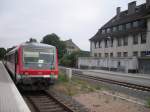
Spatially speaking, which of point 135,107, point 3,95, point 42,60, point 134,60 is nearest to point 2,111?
point 3,95

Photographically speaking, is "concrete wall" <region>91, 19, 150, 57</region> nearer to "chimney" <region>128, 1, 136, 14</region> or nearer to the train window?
"chimney" <region>128, 1, 136, 14</region>

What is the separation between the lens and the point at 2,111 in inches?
322

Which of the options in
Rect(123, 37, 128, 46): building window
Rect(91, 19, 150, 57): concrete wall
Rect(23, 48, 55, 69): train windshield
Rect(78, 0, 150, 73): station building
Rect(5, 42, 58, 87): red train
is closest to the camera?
Rect(5, 42, 58, 87): red train

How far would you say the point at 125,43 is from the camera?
4691 centimetres

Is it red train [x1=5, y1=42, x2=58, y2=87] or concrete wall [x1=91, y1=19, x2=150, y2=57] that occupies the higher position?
concrete wall [x1=91, y1=19, x2=150, y2=57]

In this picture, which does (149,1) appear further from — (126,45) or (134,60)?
(134,60)

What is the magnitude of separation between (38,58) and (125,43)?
112 ft

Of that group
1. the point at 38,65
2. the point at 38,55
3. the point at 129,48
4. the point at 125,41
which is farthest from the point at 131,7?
the point at 38,65

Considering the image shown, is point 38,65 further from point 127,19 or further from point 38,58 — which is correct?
point 127,19

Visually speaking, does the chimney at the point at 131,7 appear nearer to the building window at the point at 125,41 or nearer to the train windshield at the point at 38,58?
the building window at the point at 125,41

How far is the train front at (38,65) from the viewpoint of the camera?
14.2 m

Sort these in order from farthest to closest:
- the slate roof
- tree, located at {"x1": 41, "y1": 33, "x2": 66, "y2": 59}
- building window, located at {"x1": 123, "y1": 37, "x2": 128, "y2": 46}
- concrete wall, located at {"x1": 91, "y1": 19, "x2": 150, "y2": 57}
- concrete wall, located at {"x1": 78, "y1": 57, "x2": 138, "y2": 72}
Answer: tree, located at {"x1": 41, "y1": 33, "x2": 66, "y2": 59}
building window, located at {"x1": 123, "y1": 37, "x2": 128, "y2": 46}
the slate roof
concrete wall, located at {"x1": 91, "y1": 19, "x2": 150, "y2": 57}
concrete wall, located at {"x1": 78, "y1": 57, "x2": 138, "y2": 72}

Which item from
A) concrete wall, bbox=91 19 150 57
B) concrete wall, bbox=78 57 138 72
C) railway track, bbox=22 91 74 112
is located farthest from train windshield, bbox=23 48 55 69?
concrete wall, bbox=91 19 150 57

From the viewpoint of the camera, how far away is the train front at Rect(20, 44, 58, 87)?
1417 centimetres
